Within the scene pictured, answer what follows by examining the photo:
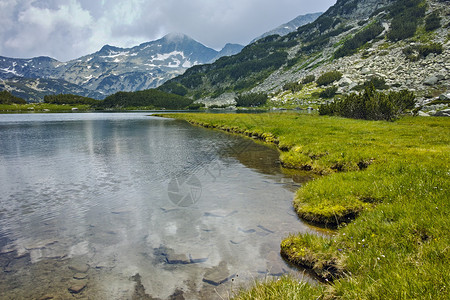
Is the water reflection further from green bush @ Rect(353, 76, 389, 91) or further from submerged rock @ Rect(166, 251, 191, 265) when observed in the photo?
green bush @ Rect(353, 76, 389, 91)

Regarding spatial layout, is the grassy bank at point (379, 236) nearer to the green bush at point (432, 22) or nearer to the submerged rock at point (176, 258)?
the submerged rock at point (176, 258)

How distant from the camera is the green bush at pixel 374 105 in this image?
46.2 meters

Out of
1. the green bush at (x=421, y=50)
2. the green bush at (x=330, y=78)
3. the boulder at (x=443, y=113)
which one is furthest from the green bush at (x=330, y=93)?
the boulder at (x=443, y=113)

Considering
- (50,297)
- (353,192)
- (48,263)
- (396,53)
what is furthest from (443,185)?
(396,53)

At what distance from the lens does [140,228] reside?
10.8 meters

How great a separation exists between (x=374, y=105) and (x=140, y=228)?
49.1 metres

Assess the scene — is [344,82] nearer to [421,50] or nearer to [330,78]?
[330,78]

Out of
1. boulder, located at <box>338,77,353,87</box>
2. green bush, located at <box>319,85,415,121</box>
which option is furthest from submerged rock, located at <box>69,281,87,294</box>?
boulder, located at <box>338,77,353,87</box>

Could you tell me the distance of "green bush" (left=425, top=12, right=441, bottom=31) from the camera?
154m

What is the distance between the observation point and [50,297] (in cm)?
669

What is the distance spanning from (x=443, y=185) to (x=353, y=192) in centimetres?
324

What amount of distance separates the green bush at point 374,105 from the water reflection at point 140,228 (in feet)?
119

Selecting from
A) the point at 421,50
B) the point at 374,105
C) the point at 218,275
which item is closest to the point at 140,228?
the point at 218,275

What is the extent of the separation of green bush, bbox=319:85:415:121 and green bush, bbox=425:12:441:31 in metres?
146
